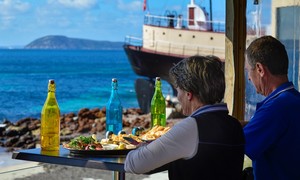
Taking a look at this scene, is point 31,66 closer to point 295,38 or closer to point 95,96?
point 95,96

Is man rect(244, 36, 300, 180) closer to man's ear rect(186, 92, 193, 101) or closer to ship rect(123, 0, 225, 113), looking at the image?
man's ear rect(186, 92, 193, 101)

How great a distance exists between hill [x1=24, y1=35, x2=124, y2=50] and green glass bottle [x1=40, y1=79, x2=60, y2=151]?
162ft

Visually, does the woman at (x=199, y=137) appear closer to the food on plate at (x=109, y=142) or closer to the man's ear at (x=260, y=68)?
the man's ear at (x=260, y=68)

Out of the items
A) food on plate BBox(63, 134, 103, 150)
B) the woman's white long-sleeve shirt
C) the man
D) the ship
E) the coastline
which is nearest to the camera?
the woman's white long-sleeve shirt

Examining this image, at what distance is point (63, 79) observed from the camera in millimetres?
42219

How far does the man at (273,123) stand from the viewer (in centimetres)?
200

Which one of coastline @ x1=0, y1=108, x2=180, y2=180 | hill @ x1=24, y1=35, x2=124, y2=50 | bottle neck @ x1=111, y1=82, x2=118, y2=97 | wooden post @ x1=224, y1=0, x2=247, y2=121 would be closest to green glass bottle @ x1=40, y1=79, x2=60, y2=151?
bottle neck @ x1=111, y1=82, x2=118, y2=97

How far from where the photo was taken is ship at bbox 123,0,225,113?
27.7 m

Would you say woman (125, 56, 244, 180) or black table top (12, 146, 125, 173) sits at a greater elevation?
woman (125, 56, 244, 180)

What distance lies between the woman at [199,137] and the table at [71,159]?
211mm

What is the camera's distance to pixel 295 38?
399 cm

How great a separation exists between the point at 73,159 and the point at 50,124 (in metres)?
0.30

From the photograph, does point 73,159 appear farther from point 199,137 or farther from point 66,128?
point 66,128

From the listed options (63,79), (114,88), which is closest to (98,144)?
(114,88)
